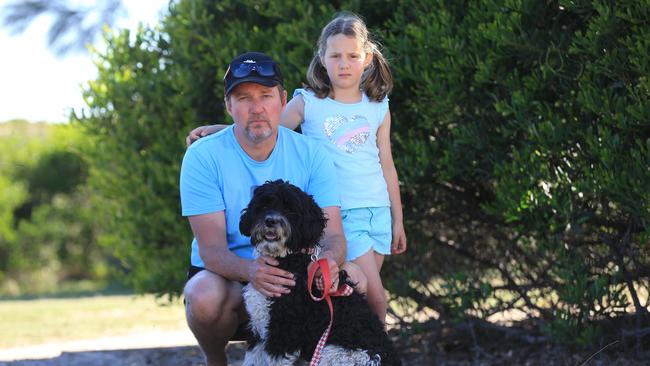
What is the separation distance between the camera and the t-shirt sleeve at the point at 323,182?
15.5 ft

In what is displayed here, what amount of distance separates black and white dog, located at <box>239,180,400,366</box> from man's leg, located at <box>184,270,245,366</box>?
0.31 metres

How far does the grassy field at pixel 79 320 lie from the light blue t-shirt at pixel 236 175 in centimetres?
385

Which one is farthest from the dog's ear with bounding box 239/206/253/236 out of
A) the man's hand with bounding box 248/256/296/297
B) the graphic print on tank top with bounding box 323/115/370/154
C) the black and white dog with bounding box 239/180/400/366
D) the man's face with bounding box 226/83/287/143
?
the graphic print on tank top with bounding box 323/115/370/154

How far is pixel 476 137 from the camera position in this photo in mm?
5645

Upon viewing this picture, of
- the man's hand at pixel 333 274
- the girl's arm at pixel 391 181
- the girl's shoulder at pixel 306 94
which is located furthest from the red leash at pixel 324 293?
the girl's shoulder at pixel 306 94

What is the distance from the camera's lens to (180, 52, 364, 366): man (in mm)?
4590

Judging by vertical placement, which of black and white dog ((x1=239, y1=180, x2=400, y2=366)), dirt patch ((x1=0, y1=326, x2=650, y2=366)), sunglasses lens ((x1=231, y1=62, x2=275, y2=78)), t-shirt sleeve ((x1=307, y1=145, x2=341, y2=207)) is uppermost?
sunglasses lens ((x1=231, y1=62, x2=275, y2=78))

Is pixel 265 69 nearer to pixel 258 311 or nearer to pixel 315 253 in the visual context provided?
pixel 315 253

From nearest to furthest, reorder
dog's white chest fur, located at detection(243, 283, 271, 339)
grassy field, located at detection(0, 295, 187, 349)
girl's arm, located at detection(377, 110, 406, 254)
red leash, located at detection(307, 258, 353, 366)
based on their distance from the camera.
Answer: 1. red leash, located at detection(307, 258, 353, 366)
2. dog's white chest fur, located at detection(243, 283, 271, 339)
3. girl's arm, located at detection(377, 110, 406, 254)
4. grassy field, located at detection(0, 295, 187, 349)

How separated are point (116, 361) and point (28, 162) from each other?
49.0 ft

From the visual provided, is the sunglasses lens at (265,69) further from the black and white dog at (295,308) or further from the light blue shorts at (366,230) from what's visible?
the light blue shorts at (366,230)

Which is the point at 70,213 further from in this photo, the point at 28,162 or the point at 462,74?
the point at 462,74

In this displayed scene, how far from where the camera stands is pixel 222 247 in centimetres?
459

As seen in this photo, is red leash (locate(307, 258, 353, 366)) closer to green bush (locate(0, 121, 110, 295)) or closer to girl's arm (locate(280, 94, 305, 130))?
girl's arm (locate(280, 94, 305, 130))
